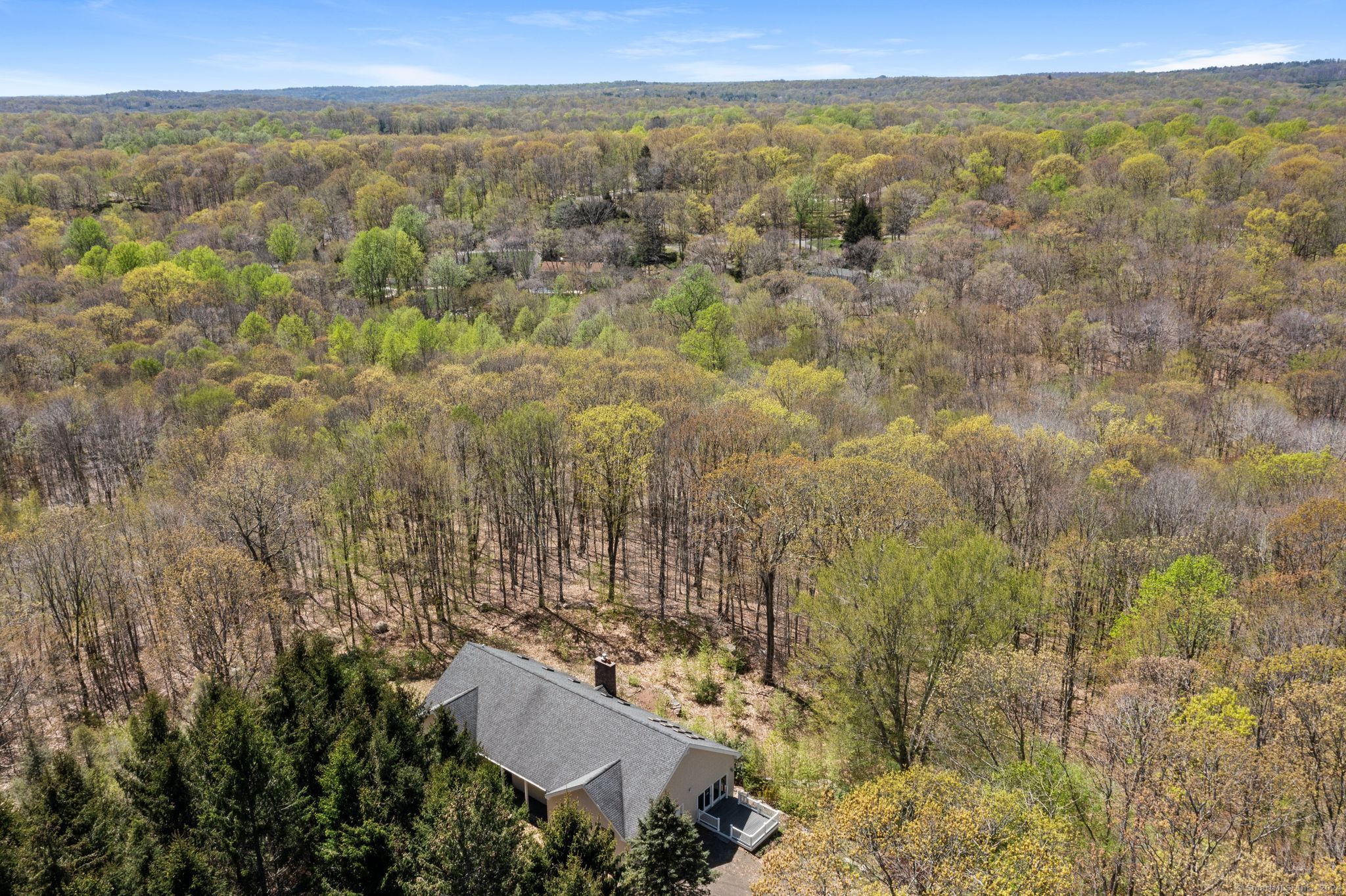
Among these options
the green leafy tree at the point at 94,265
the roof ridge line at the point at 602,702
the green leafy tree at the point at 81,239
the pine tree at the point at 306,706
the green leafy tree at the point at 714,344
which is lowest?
the roof ridge line at the point at 602,702

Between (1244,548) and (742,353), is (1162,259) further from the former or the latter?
(1244,548)

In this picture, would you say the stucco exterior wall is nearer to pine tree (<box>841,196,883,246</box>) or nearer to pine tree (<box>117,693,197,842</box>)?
pine tree (<box>117,693,197,842</box>)

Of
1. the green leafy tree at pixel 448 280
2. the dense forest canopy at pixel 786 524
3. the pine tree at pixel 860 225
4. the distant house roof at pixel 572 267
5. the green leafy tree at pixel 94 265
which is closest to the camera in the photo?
the dense forest canopy at pixel 786 524

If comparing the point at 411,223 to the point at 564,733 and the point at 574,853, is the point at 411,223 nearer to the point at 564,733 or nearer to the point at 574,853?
the point at 564,733

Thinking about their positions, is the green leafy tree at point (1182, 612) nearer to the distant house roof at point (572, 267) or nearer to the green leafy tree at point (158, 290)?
the distant house roof at point (572, 267)

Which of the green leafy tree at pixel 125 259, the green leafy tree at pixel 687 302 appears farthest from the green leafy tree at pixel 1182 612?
the green leafy tree at pixel 125 259

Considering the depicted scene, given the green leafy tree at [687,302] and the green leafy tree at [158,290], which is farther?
the green leafy tree at [158,290]

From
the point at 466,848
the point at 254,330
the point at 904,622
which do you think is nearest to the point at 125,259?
the point at 254,330
